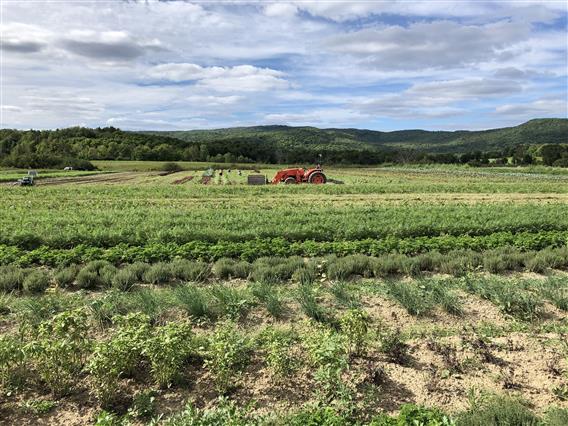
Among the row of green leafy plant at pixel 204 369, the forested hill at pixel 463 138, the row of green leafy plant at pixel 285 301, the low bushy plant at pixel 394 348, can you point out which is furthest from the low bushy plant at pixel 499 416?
the forested hill at pixel 463 138

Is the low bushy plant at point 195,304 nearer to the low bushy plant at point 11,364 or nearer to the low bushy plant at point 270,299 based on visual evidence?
the low bushy plant at point 270,299

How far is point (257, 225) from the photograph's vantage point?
14734 millimetres

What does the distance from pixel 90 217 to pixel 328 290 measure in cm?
1088

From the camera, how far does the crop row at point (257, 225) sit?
12820 mm

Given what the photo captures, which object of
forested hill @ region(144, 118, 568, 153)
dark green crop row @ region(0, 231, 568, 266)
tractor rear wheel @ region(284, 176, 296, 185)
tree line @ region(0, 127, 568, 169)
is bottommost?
dark green crop row @ region(0, 231, 568, 266)

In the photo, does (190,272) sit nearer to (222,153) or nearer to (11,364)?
(11,364)

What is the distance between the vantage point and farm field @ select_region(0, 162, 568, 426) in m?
4.91

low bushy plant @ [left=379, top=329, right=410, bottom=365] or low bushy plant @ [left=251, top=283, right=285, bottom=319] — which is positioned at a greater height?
low bushy plant @ [left=251, top=283, right=285, bottom=319]

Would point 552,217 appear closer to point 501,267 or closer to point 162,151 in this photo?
point 501,267

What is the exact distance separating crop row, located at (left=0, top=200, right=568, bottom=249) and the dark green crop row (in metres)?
0.83

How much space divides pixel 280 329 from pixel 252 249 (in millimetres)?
4733

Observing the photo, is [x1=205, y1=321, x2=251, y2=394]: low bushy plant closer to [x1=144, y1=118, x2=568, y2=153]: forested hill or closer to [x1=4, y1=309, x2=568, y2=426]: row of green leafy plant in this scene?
[x1=4, y1=309, x2=568, y2=426]: row of green leafy plant

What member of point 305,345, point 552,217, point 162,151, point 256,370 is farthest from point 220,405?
point 162,151

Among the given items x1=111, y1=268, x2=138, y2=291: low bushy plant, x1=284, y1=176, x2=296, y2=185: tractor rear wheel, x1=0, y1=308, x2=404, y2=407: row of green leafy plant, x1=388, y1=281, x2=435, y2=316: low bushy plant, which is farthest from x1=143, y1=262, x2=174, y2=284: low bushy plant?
x1=284, y1=176, x2=296, y2=185: tractor rear wheel
